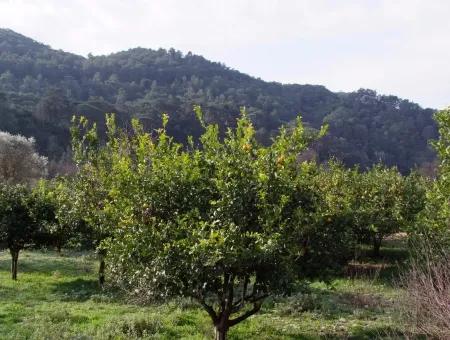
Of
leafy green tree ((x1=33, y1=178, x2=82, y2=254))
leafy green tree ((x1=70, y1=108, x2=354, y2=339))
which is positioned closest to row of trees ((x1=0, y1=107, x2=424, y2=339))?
leafy green tree ((x1=70, y1=108, x2=354, y2=339))

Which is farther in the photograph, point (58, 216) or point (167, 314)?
point (58, 216)

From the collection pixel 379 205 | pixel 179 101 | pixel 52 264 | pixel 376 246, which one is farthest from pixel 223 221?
pixel 179 101

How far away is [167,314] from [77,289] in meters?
5.53

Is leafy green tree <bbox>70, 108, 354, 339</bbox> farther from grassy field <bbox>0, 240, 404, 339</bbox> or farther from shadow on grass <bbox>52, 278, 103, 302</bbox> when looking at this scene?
shadow on grass <bbox>52, 278, 103, 302</bbox>

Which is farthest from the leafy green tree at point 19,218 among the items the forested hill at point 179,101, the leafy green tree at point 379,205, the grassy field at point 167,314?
the forested hill at point 179,101

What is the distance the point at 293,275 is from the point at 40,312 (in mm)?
7632

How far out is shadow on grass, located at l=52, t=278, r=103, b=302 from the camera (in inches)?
634

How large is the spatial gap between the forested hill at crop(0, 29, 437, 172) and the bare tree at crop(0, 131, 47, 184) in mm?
23126

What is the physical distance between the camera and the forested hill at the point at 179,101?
251 feet

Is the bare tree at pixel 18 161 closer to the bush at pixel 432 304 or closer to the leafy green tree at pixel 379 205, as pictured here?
the leafy green tree at pixel 379 205

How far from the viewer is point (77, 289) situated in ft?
57.3

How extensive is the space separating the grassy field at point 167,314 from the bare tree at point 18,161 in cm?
2354

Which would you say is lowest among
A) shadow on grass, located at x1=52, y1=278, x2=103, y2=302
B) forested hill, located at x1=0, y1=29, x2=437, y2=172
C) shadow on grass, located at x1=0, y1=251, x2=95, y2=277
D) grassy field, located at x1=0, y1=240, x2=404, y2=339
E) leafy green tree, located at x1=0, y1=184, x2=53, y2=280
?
shadow on grass, located at x1=0, y1=251, x2=95, y2=277

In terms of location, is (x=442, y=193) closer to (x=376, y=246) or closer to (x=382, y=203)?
(x=382, y=203)
